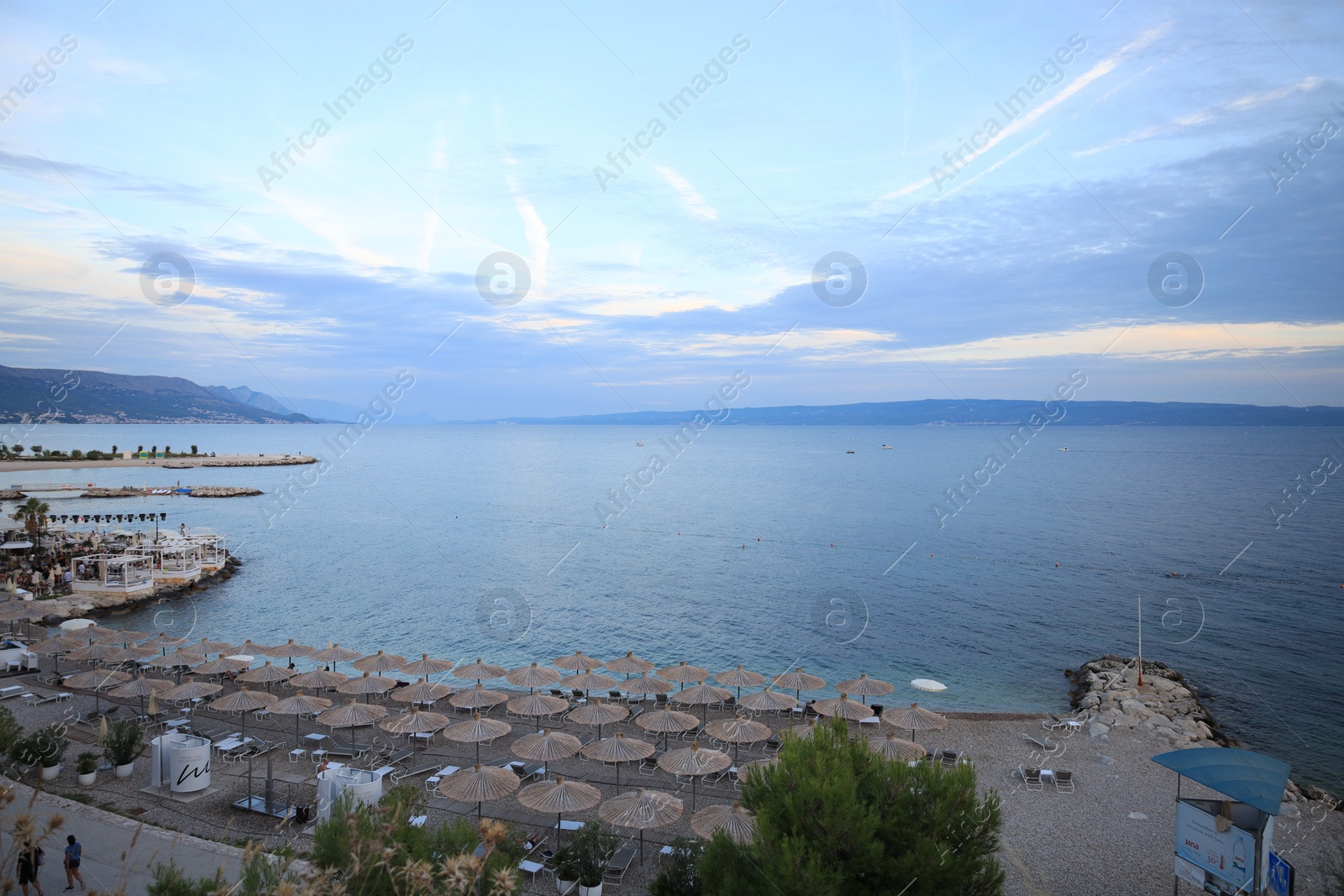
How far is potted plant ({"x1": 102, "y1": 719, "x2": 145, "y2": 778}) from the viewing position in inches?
691

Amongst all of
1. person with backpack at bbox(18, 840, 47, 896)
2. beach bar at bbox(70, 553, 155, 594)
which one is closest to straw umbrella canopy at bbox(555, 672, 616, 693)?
person with backpack at bbox(18, 840, 47, 896)

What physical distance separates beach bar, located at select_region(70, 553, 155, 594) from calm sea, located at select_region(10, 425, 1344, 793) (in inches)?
102

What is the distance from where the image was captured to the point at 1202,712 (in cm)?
2681

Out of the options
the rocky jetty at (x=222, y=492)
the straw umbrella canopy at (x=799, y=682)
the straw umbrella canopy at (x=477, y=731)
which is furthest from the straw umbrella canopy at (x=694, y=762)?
the rocky jetty at (x=222, y=492)

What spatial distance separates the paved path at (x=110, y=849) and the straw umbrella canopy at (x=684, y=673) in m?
12.4

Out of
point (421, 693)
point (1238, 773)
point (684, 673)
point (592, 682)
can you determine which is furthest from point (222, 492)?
point (1238, 773)

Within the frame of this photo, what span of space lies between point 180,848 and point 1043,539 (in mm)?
64126

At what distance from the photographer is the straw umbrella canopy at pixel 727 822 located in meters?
13.0

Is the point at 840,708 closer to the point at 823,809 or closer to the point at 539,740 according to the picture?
the point at 539,740

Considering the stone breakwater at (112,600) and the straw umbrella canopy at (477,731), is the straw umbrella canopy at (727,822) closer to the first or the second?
the straw umbrella canopy at (477,731)

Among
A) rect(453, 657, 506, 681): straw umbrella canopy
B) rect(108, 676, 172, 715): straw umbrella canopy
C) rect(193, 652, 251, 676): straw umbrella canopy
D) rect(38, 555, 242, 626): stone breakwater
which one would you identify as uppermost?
rect(453, 657, 506, 681): straw umbrella canopy

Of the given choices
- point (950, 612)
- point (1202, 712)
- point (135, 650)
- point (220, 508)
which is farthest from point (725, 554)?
point (220, 508)

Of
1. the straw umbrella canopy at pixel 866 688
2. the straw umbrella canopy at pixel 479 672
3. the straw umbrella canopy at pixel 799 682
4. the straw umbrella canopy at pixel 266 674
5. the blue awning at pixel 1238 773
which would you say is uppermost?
the blue awning at pixel 1238 773

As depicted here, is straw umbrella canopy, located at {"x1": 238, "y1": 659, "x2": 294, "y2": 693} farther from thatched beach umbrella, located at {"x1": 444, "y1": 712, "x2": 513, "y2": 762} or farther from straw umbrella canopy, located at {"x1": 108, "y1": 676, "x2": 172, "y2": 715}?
thatched beach umbrella, located at {"x1": 444, "y1": 712, "x2": 513, "y2": 762}
